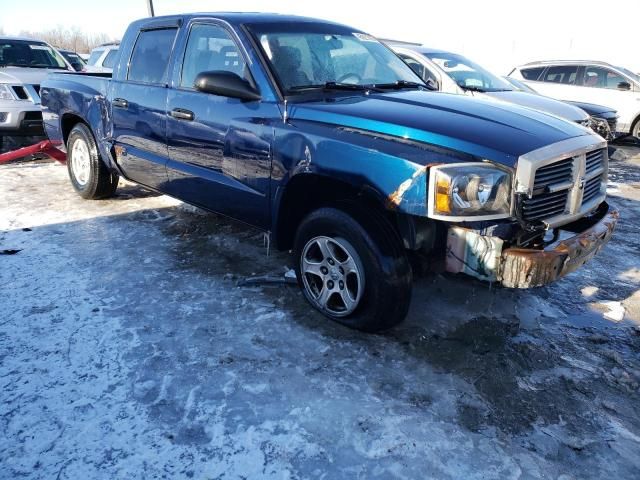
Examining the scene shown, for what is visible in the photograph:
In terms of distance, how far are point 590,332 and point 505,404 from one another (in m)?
1.09

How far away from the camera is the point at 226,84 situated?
3248 mm

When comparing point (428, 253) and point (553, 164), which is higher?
point (553, 164)

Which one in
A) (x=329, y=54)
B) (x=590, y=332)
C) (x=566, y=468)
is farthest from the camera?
(x=329, y=54)

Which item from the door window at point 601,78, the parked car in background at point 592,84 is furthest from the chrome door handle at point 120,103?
the door window at point 601,78

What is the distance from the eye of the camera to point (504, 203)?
256 centimetres

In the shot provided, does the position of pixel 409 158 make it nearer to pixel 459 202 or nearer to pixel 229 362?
pixel 459 202

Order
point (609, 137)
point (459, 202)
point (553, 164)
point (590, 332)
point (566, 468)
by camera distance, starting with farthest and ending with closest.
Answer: point (609, 137), point (590, 332), point (553, 164), point (459, 202), point (566, 468)

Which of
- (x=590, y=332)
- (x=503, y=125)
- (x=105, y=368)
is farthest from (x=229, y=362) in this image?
(x=590, y=332)

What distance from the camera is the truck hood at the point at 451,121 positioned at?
8.64 feet

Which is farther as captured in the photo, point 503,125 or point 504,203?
point 503,125

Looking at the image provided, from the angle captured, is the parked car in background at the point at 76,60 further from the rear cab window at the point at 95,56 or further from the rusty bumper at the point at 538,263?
the rusty bumper at the point at 538,263

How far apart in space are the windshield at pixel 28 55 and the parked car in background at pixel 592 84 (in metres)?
9.65

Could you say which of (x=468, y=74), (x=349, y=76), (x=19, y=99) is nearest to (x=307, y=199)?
(x=349, y=76)

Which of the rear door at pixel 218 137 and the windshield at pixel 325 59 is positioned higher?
the windshield at pixel 325 59
